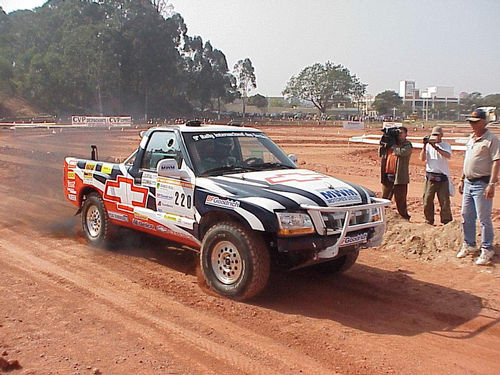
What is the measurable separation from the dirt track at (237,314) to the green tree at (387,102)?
374ft

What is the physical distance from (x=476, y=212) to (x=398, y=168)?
2107 mm

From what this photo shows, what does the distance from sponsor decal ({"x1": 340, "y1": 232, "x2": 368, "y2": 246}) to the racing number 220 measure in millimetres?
1896

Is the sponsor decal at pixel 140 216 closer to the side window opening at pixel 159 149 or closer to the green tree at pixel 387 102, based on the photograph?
the side window opening at pixel 159 149

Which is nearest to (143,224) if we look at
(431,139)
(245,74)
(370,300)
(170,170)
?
(170,170)

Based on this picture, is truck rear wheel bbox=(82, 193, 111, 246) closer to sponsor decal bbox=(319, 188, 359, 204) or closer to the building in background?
sponsor decal bbox=(319, 188, 359, 204)

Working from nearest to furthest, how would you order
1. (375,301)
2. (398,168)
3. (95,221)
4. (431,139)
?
(375,301), (95,221), (431,139), (398,168)

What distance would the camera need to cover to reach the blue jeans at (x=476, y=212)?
22.3 ft

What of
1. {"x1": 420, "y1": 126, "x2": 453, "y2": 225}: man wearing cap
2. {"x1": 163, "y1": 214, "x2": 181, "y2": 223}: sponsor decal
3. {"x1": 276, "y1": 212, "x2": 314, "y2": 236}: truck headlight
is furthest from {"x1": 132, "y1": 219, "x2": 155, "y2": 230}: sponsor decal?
{"x1": 420, "y1": 126, "x2": 453, "y2": 225}: man wearing cap

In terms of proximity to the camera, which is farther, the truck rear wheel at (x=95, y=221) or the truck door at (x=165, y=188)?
the truck rear wheel at (x=95, y=221)

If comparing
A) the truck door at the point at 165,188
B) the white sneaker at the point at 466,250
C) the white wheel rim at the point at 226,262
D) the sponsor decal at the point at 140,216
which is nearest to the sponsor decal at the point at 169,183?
the truck door at the point at 165,188

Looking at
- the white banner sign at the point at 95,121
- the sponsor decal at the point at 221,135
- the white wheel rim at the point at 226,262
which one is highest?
the white banner sign at the point at 95,121

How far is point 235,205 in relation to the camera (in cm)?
562

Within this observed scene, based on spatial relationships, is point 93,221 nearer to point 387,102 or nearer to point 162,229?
point 162,229

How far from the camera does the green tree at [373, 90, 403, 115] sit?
117m
